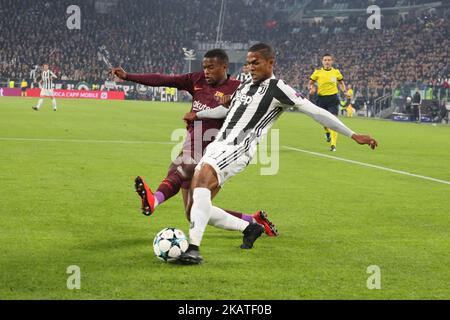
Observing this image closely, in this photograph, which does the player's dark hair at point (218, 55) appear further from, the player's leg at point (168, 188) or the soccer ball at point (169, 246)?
the soccer ball at point (169, 246)

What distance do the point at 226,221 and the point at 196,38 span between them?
64.4 metres

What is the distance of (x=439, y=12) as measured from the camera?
59719 mm

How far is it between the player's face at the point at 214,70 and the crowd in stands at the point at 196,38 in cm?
4556

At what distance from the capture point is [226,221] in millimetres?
7383

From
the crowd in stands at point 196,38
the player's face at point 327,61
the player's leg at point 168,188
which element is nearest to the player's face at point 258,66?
the player's leg at point 168,188

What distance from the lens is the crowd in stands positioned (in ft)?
184

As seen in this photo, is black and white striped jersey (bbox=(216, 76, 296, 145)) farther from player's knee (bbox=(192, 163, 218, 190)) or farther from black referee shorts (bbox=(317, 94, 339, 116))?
black referee shorts (bbox=(317, 94, 339, 116))

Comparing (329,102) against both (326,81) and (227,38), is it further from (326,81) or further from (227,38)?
(227,38)

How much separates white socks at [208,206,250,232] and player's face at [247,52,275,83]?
1271 millimetres

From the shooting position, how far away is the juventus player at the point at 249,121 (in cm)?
671

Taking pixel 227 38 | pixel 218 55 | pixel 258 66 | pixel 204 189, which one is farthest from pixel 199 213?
pixel 227 38

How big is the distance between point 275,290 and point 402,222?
3.84 metres

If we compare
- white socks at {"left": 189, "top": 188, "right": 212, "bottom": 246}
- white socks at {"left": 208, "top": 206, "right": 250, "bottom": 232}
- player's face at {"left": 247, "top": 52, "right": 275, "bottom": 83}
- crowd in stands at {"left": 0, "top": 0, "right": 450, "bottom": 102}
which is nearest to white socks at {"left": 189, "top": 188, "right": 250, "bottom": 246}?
white socks at {"left": 189, "top": 188, "right": 212, "bottom": 246}
